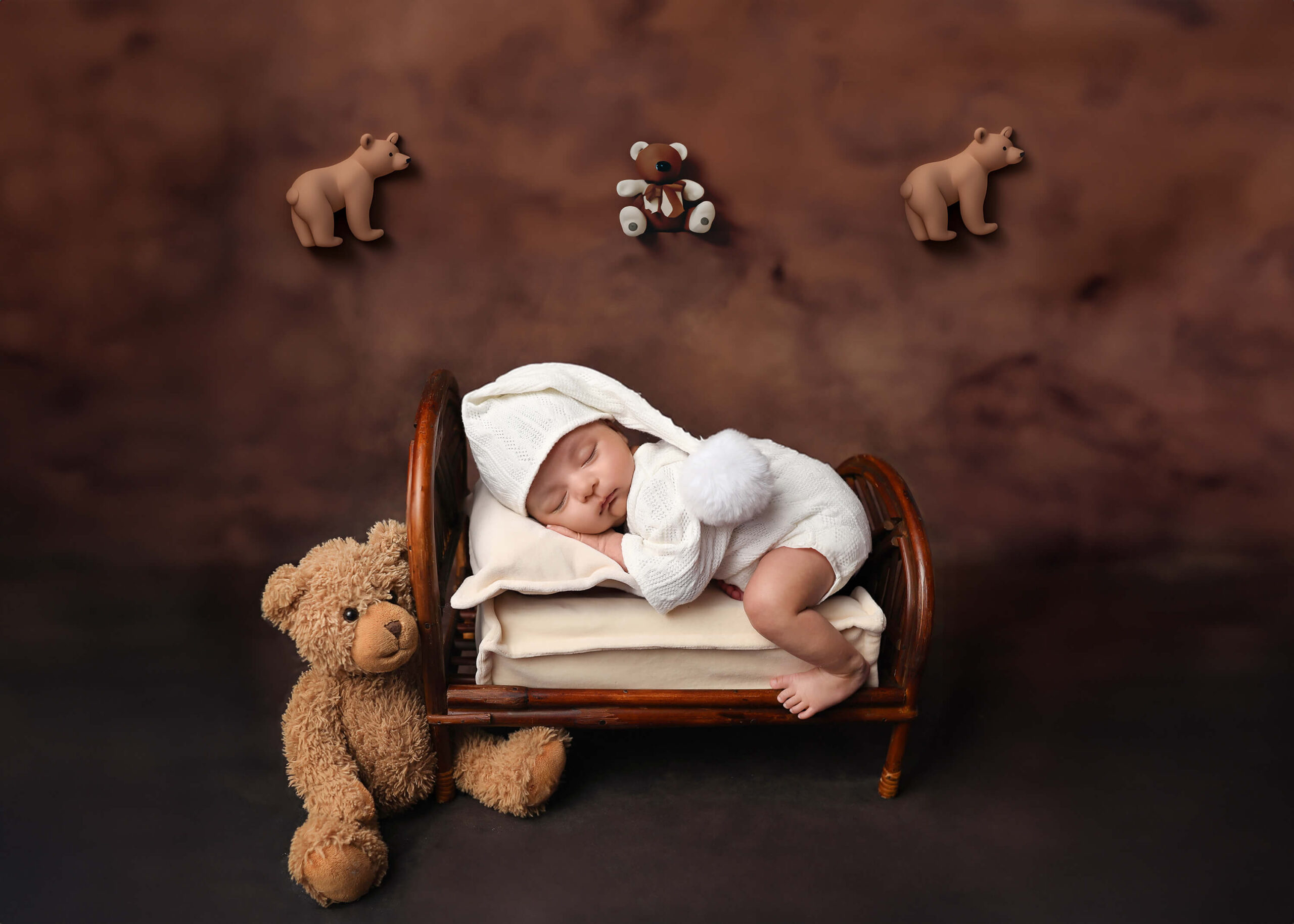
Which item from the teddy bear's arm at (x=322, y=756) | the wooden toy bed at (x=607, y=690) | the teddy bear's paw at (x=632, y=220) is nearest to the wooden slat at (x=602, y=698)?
the wooden toy bed at (x=607, y=690)

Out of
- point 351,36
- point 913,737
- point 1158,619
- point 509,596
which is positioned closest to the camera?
point 509,596

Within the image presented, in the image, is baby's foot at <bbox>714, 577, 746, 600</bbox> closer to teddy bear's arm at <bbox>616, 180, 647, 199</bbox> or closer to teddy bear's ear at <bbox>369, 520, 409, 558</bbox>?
teddy bear's ear at <bbox>369, 520, 409, 558</bbox>

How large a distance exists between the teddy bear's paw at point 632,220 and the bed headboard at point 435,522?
76 cm

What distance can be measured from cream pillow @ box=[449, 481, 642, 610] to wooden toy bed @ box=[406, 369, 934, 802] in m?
0.08

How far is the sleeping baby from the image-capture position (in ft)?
5.98

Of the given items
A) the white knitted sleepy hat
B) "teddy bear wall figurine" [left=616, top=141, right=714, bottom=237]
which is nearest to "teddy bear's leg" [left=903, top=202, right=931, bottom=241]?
"teddy bear wall figurine" [left=616, top=141, right=714, bottom=237]

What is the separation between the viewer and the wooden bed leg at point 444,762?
6.41 ft

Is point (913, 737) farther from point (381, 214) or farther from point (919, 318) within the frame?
point (381, 214)

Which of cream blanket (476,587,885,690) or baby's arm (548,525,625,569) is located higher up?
baby's arm (548,525,625,569)

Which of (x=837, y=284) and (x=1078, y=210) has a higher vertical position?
(x=1078, y=210)

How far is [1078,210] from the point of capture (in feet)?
9.43

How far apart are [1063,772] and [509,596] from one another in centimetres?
133

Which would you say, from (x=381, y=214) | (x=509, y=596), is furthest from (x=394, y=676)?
(x=381, y=214)

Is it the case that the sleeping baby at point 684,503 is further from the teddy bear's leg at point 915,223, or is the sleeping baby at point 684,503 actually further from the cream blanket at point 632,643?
the teddy bear's leg at point 915,223
